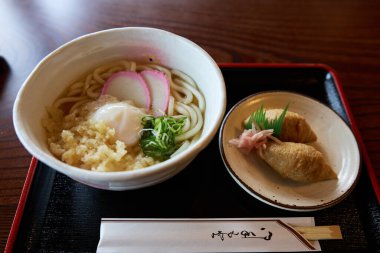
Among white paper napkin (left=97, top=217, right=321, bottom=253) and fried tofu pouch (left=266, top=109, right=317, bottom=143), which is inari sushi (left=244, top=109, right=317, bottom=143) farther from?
white paper napkin (left=97, top=217, right=321, bottom=253)

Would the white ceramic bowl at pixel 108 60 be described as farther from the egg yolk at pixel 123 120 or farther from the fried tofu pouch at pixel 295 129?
the fried tofu pouch at pixel 295 129

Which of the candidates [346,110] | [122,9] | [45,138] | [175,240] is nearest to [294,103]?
[346,110]

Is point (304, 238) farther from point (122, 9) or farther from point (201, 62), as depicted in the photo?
point (122, 9)

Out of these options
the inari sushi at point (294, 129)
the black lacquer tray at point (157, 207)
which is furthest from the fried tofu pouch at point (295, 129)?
the black lacquer tray at point (157, 207)

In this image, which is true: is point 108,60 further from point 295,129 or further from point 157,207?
point 295,129

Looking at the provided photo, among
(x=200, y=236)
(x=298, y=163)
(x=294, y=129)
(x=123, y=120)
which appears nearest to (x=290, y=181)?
(x=298, y=163)
